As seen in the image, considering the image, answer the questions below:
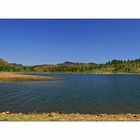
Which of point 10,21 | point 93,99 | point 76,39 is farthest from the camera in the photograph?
point 93,99

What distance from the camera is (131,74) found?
36.4m

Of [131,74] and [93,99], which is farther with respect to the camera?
[131,74]

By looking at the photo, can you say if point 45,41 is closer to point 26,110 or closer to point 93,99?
point 26,110

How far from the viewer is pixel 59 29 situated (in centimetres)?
1073
